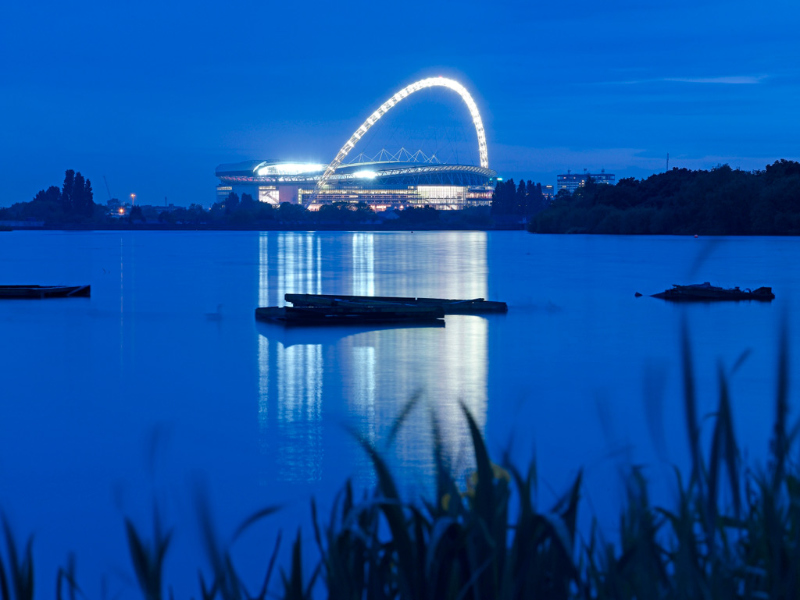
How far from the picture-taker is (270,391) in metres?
14.1

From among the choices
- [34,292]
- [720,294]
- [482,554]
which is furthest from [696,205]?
[482,554]

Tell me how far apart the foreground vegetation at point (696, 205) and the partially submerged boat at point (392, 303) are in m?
92.6

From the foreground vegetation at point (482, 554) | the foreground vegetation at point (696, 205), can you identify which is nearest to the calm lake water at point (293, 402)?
the foreground vegetation at point (482, 554)

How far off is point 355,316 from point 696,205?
105 m

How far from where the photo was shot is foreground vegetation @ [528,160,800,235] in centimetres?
11006

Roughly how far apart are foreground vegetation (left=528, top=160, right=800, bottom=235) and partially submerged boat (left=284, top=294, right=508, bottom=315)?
92585 mm

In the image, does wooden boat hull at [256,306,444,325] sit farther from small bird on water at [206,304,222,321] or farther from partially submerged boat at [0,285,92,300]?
partially submerged boat at [0,285,92,300]

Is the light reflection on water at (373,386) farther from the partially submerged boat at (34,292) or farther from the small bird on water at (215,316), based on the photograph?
the partially submerged boat at (34,292)

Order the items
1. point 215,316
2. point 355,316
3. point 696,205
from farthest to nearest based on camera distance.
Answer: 1. point 696,205
2. point 215,316
3. point 355,316

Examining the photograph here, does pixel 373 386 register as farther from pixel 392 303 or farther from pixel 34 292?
pixel 34 292

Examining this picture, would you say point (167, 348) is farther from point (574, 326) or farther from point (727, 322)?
point (727, 322)

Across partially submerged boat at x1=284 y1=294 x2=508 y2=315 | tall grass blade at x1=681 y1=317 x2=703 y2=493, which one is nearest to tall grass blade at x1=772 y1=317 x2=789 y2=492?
tall grass blade at x1=681 y1=317 x2=703 y2=493

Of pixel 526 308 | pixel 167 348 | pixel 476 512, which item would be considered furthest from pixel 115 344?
pixel 476 512

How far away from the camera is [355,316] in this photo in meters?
22.3
